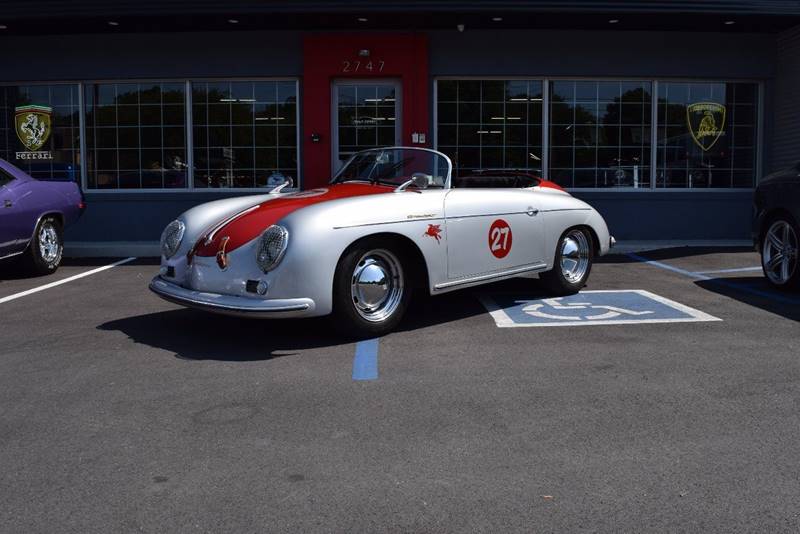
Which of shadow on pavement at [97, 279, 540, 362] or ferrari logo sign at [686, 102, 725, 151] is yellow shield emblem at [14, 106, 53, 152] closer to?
shadow on pavement at [97, 279, 540, 362]

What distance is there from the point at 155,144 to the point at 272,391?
900cm

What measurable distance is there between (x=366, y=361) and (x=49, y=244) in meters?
5.75

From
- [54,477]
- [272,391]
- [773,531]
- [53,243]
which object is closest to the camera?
[773,531]

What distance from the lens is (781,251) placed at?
719 cm

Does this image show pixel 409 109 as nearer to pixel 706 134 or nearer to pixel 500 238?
pixel 706 134

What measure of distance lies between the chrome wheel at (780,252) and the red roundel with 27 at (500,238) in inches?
113

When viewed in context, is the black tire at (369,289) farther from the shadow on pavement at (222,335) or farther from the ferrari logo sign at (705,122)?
the ferrari logo sign at (705,122)

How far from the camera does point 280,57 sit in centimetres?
1167

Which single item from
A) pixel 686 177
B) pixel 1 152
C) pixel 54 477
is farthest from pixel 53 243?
pixel 686 177

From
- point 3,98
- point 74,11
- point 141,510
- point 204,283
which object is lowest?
point 141,510

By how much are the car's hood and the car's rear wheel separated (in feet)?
12.7

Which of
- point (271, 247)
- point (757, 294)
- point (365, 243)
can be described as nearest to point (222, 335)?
point (271, 247)

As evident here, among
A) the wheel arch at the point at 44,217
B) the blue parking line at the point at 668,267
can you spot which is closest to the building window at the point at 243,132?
the wheel arch at the point at 44,217

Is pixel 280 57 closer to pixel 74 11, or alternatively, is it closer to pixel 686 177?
pixel 74 11
